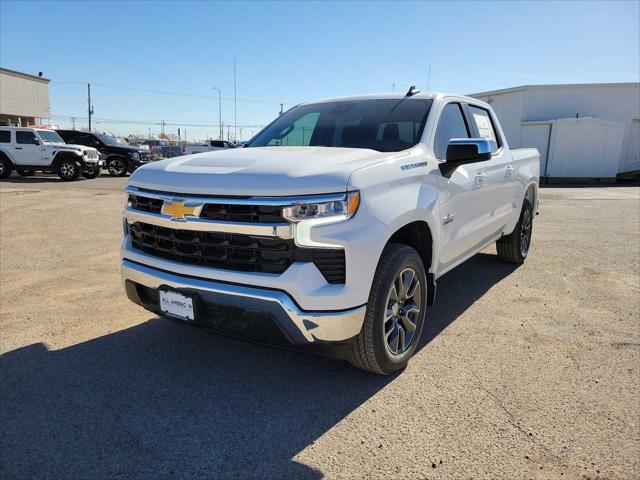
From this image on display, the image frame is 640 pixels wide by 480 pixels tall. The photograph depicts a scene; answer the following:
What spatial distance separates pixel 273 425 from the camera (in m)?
2.56

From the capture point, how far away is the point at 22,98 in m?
41.8

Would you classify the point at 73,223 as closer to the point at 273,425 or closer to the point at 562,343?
the point at 273,425

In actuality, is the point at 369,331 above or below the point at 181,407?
above

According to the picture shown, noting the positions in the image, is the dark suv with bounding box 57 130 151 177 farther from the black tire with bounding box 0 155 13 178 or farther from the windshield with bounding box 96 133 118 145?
the black tire with bounding box 0 155 13 178

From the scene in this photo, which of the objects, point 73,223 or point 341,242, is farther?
point 73,223

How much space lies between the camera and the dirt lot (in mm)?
2277

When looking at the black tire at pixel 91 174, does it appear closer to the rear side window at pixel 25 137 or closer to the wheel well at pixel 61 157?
the wheel well at pixel 61 157

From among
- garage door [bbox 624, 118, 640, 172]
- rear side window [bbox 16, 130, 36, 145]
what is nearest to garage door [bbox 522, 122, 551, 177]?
garage door [bbox 624, 118, 640, 172]

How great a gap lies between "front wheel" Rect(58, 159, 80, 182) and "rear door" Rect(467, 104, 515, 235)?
1732cm

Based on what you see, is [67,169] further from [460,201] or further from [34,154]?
[460,201]

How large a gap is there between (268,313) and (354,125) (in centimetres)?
201

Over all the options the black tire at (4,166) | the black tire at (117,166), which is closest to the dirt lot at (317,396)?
the black tire at (4,166)

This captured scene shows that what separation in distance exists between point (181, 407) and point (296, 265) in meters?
1.13

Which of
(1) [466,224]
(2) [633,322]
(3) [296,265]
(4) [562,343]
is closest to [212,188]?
(3) [296,265]
